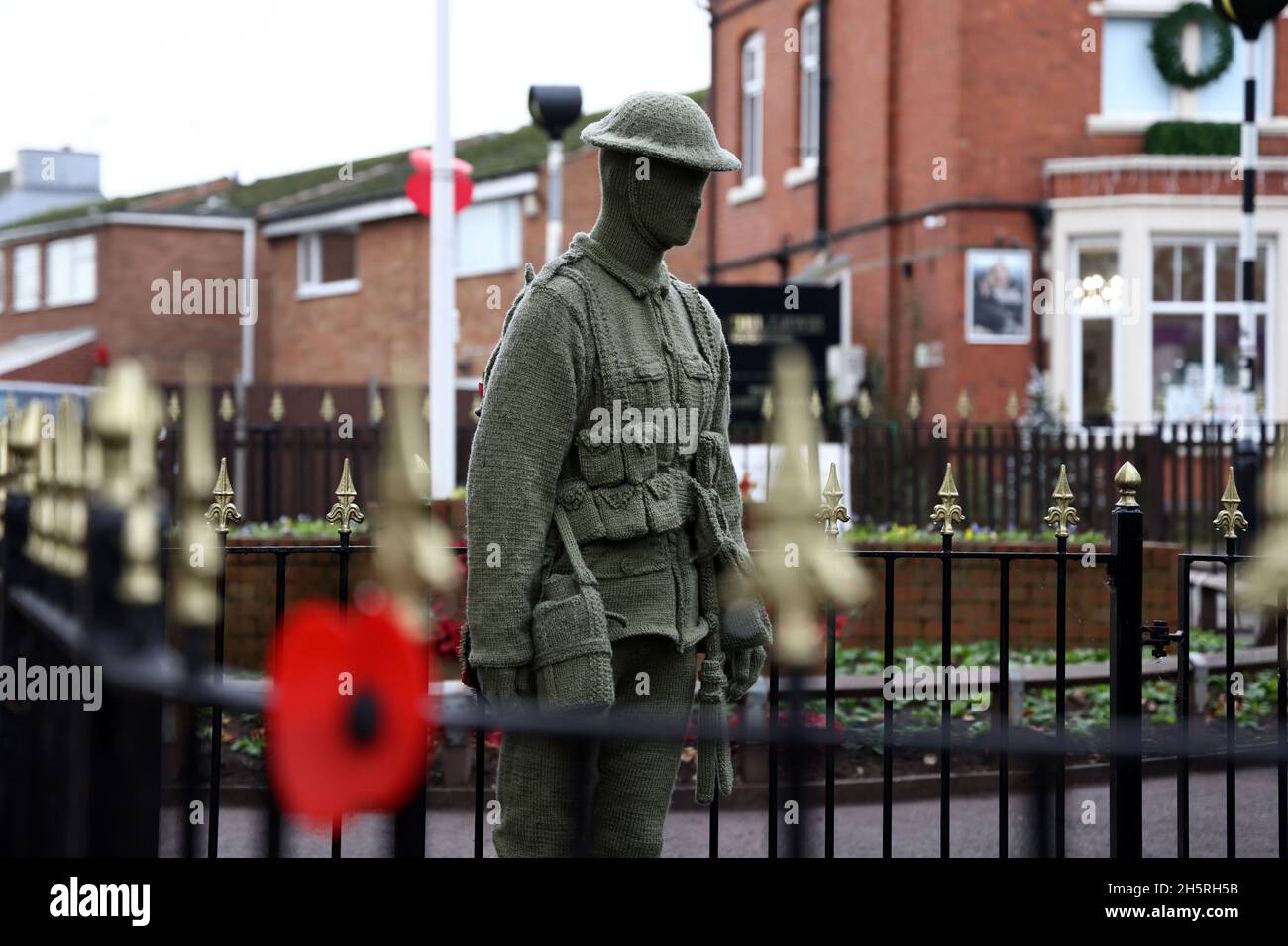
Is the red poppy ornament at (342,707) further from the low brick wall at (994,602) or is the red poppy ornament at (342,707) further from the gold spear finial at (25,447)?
the low brick wall at (994,602)

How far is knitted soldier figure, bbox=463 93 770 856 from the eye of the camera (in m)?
3.50

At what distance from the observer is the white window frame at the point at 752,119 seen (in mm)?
22453

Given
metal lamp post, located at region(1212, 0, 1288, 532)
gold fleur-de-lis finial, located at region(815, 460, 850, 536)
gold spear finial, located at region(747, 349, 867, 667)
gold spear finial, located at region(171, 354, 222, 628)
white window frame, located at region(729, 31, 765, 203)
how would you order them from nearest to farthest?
gold spear finial, located at region(171, 354, 222, 628)
gold spear finial, located at region(747, 349, 867, 667)
gold fleur-de-lis finial, located at region(815, 460, 850, 536)
metal lamp post, located at region(1212, 0, 1288, 532)
white window frame, located at region(729, 31, 765, 203)

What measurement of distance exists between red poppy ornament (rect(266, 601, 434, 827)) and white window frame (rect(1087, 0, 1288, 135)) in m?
17.8

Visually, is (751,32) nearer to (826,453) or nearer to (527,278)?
(826,453)

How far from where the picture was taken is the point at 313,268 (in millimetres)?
33219

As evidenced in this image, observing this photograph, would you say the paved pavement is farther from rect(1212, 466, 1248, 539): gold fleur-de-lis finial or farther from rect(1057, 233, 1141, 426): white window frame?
rect(1057, 233, 1141, 426): white window frame

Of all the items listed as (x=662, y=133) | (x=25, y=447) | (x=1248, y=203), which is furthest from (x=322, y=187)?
(x=662, y=133)

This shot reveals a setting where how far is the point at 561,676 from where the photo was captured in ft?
11.3

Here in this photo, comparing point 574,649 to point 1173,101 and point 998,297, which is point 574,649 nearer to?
point 998,297

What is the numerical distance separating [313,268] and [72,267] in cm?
660

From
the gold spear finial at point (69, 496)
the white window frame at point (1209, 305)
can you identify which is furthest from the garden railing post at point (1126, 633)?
the white window frame at point (1209, 305)

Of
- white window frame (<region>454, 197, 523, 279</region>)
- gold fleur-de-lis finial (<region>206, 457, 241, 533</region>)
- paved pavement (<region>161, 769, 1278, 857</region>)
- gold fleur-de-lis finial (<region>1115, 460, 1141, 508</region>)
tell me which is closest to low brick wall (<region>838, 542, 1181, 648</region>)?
paved pavement (<region>161, 769, 1278, 857</region>)

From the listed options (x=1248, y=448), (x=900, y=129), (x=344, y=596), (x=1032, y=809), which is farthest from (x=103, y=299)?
(x=1032, y=809)
